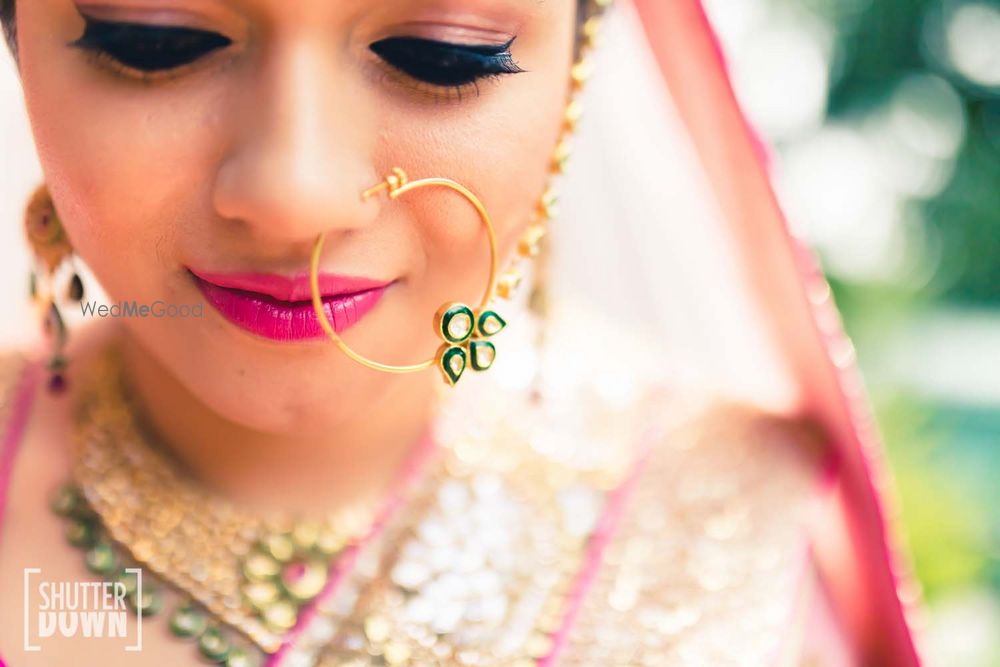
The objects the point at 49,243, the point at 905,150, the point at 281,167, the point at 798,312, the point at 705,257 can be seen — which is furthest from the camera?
the point at 905,150

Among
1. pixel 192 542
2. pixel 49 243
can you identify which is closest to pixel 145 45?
pixel 49 243

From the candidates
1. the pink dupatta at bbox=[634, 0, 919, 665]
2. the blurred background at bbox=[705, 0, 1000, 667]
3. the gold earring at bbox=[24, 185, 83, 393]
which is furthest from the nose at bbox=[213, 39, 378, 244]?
the blurred background at bbox=[705, 0, 1000, 667]

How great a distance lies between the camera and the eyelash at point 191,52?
2.08 feet

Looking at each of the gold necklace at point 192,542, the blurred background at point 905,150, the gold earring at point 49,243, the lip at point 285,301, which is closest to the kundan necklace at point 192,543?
the gold necklace at point 192,542

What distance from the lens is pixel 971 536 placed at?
57.3 inches

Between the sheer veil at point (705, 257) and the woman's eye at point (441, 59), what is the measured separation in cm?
24

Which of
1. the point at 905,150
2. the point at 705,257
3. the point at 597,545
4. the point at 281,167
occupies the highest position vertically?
the point at 905,150

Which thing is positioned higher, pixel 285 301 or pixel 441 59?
pixel 441 59

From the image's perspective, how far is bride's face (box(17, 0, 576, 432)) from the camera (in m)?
0.63

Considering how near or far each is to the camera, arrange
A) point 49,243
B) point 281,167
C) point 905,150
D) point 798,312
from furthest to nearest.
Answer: point 905,150, point 798,312, point 49,243, point 281,167

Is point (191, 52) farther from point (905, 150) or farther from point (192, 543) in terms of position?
point (905, 150)

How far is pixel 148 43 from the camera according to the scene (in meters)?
0.64

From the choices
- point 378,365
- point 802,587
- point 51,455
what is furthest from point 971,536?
point 51,455

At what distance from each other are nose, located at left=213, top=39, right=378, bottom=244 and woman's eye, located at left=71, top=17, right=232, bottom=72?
38 millimetres
